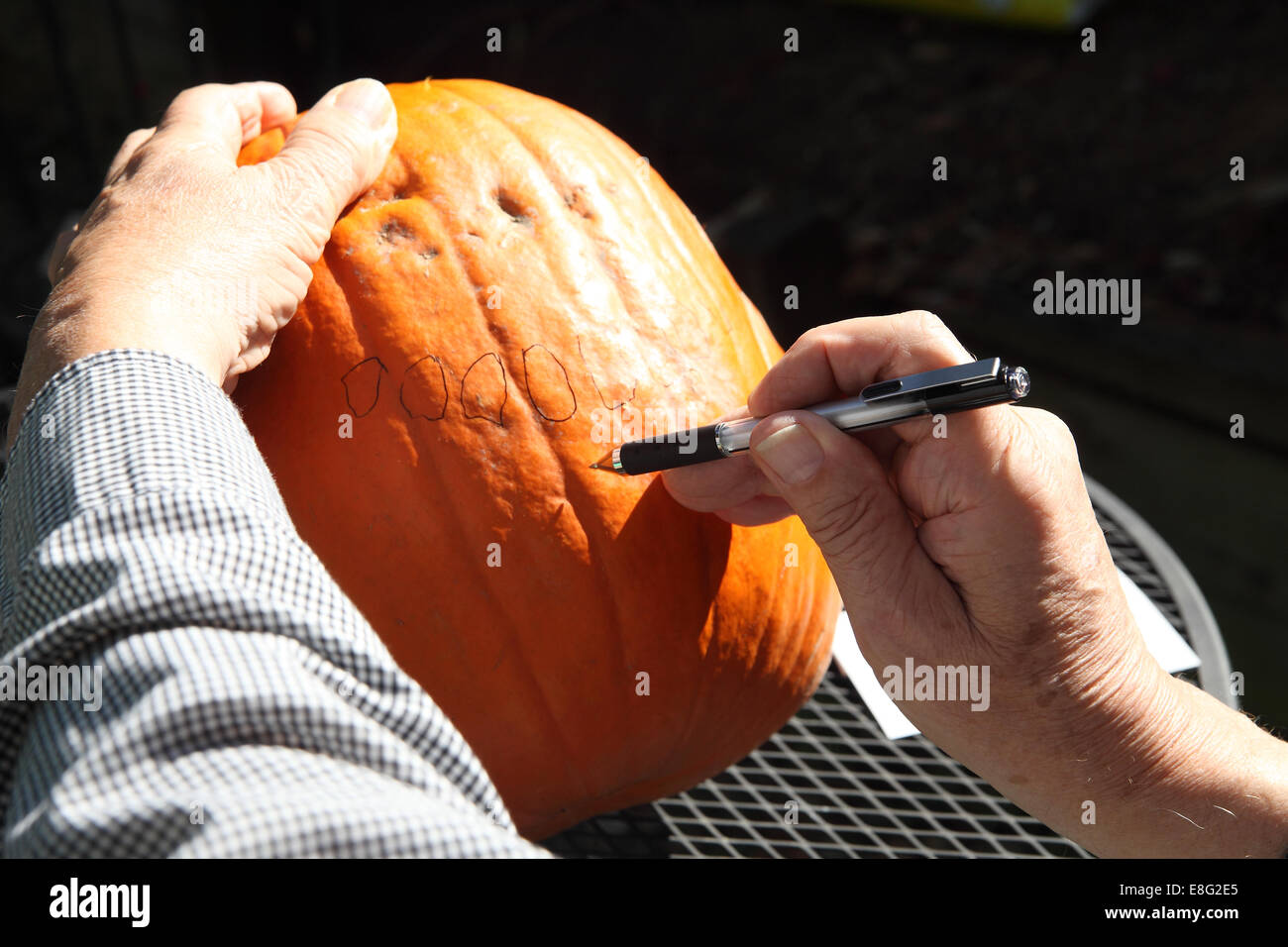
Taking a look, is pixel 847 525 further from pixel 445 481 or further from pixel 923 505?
pixel 445 481

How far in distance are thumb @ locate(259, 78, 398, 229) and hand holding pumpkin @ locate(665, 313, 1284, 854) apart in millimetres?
475


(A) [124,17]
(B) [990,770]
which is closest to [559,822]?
(B) [990,770]

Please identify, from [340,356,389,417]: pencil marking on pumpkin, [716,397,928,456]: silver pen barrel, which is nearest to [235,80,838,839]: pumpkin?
[340,356,389,417]: pencil marking on pumpkin

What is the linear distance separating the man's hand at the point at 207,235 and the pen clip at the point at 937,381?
612 millimetres

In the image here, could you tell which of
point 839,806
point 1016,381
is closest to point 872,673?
point 839,806

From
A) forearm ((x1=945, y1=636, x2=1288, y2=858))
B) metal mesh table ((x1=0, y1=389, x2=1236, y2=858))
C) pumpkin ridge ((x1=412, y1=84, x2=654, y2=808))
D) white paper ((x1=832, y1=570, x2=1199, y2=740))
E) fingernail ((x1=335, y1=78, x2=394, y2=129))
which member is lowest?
metal mesh table ((x1=0, y1=389, x2=1236, y2=858))

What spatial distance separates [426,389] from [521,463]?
129mm

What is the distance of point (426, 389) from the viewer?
112 centimetres

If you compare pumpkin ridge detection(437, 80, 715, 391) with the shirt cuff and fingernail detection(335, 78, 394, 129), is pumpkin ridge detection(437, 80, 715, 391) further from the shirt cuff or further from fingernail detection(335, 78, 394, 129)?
the shirt cuff

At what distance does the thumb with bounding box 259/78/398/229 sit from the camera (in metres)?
1.11

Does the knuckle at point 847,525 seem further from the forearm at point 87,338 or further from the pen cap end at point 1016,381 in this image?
the forearm at point 87,338

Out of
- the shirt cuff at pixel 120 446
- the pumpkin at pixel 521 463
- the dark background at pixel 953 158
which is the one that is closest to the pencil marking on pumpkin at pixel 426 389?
the pumpkin at pixel 521 463
